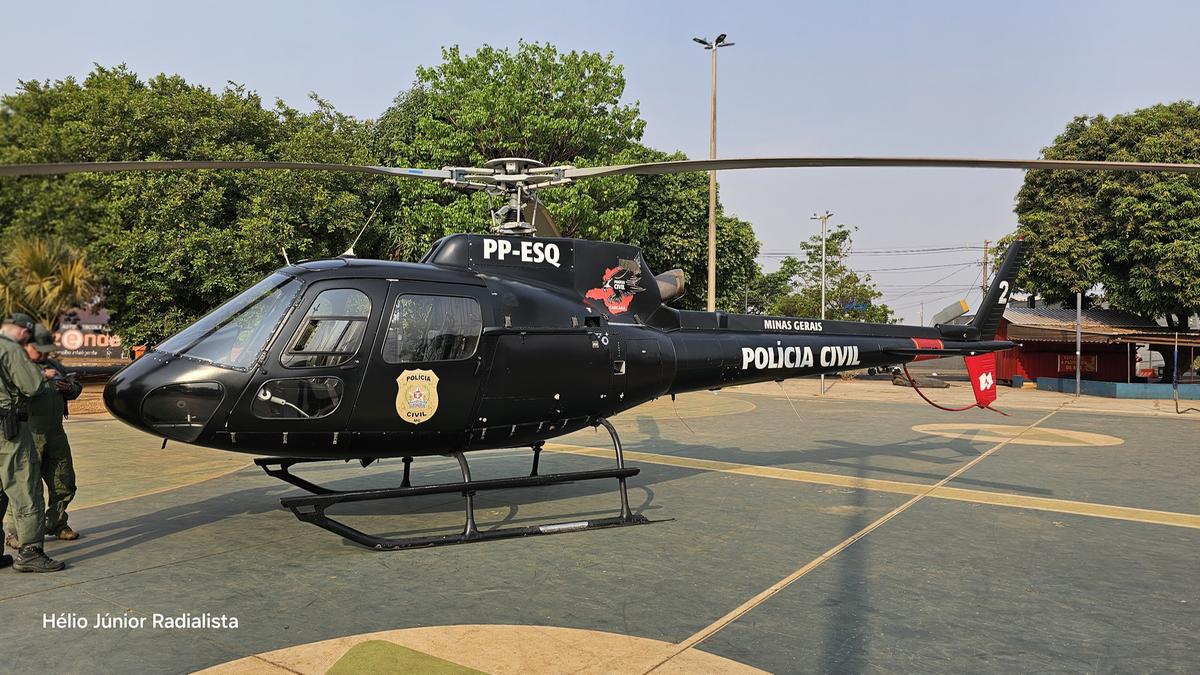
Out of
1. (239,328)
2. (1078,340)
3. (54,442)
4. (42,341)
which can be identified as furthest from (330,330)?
(1078,340)

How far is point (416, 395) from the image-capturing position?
675cm

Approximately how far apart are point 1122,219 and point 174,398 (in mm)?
35777

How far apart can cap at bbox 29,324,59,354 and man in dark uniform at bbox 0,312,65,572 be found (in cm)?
29

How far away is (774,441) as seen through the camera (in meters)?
14.2

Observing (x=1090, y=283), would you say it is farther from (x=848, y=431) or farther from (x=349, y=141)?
(x=349, y=141)

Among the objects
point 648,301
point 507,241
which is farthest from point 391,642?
point 648,301

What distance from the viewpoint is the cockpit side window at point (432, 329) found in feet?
21.9

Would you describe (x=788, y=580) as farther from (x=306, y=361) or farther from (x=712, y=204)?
(x=712, y=204)

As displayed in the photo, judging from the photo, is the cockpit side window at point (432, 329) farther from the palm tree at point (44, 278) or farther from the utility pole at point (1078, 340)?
the utility pole at point (1078, 340)

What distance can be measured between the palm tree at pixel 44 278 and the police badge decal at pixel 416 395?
11.1m

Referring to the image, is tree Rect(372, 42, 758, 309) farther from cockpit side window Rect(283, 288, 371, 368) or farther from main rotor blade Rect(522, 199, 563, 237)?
cockpit side window Rect(283, 288, 371, 368)

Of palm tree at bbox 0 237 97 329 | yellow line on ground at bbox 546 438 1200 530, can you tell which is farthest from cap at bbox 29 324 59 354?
palm tree at bbox 0 237 97 329

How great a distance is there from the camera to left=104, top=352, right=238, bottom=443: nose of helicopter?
19.8 feet

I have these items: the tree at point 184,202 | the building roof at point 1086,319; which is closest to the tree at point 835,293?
the building roof at point 1086,319
